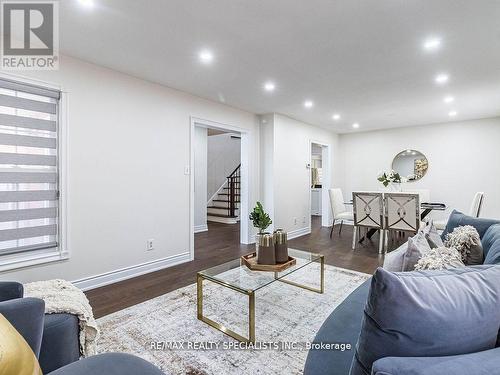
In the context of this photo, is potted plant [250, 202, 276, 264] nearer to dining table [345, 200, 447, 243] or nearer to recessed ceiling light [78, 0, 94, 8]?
recessed ceiling light [78, 0, 94, 8]

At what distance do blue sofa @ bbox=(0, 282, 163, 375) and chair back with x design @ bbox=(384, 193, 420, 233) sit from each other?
4146 millimetres

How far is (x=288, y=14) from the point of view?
2.04 m

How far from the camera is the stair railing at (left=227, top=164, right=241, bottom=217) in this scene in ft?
24.3

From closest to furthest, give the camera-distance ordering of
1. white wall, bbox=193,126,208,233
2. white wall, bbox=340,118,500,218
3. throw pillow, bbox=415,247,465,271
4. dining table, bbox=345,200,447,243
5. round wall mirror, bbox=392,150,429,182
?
1. throw pillow, bbox=415,247,465,271
2. dining table, bbox=345,200,447,243
3. white wall, bbox=340,118,500,218
4. round wall mirror, bbox=392,150,429,182
5. white wall, bbox=193,126,208,233

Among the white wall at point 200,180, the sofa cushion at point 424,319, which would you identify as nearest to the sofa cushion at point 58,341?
the sofa cushion at point 424,319

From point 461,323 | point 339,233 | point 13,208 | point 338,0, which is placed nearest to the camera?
point 461,323

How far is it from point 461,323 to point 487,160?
604 centimetres

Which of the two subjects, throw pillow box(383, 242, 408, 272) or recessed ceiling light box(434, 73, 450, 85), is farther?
recessed ceiling light box(434, 73, 450, 85)

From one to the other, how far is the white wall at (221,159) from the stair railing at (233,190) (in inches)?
15.9

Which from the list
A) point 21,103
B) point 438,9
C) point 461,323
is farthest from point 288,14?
point 21,103

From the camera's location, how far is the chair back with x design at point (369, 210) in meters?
4.46

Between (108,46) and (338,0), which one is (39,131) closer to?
(108,46)

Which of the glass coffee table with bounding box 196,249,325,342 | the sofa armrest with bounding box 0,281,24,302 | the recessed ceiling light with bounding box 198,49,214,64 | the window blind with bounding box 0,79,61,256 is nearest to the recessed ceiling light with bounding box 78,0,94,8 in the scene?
the recessed ceiling light with bounding box 198,49,214,64

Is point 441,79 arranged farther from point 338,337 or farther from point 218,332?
point 218,332
